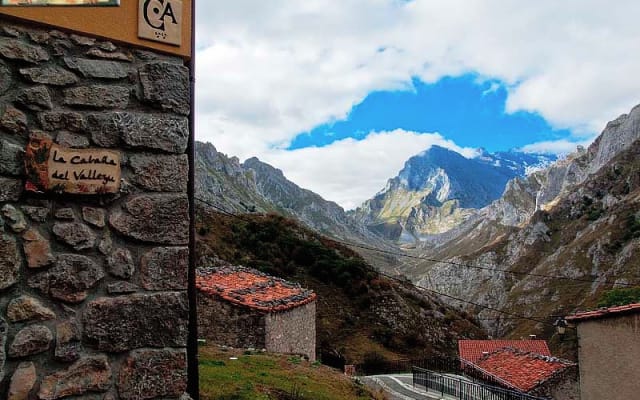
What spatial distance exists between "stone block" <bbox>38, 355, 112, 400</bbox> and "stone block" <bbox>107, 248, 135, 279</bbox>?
49 centimetres

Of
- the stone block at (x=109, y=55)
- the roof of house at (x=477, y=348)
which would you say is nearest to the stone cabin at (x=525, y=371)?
the roof of house at (x=477, y=348)

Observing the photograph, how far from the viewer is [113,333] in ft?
10.6

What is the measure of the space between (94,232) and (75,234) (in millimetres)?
106

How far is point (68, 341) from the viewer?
3.11m

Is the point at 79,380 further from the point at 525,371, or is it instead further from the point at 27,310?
the point at 525,371

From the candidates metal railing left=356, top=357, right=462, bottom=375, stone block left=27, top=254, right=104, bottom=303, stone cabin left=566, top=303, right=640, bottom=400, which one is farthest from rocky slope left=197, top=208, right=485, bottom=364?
stone block left=27, top=254, right=104, bottom=303

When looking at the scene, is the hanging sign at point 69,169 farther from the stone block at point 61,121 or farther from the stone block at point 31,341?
the stone block at point 31,341

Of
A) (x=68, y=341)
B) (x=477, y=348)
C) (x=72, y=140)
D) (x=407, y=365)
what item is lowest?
(x=407, y=365)

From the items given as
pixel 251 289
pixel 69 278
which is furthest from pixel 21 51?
pixel 251 289

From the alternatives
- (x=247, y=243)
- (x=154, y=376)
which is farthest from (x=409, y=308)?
(x=154, y=376)

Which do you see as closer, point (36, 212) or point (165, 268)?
point (36, 212)

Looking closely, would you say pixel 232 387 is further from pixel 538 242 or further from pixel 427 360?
pixel 538 242

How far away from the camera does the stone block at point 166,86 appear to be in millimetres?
3477

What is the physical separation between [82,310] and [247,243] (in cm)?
3514
